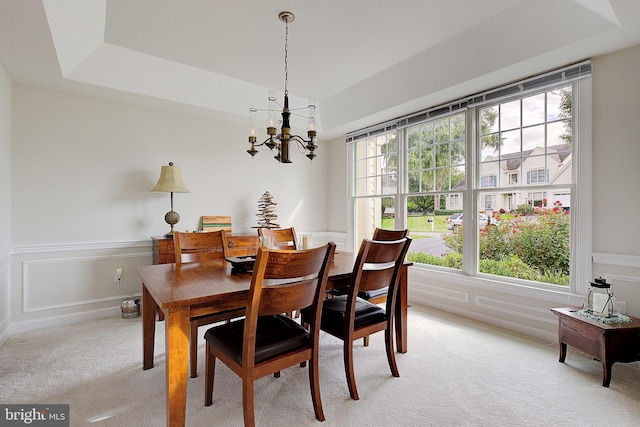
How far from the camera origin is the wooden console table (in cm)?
339


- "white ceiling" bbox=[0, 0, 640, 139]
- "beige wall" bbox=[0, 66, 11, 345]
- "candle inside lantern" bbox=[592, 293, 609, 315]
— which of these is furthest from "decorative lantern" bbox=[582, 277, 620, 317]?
"beige wall" bbox=[0, 66, 11, 345]

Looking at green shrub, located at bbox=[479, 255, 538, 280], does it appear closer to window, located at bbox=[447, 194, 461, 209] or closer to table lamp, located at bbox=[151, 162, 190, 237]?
window, located at bbox=[447, 194, 461, 209]

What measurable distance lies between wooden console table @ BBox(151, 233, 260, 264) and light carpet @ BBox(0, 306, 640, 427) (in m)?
0.90

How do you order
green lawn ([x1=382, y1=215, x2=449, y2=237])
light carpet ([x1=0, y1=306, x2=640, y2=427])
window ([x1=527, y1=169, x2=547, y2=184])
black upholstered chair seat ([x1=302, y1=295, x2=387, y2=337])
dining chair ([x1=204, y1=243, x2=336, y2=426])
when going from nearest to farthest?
dining chair ([x1=204, y1=243, x2=336, y2=426]), light carpet ([x1=0, y1=306, x2=640, y2=427]), black upholstered chair seat ([x1=302, y1=295, x2=387, y2=337]), window ([x1=527, y1=169, x2=547, y2=184]), green lawn ([x1=382, y1=215, x2=449, y2=237])

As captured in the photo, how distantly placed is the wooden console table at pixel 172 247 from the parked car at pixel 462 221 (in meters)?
2.33

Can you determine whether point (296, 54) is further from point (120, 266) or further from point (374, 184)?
point (120, 266)

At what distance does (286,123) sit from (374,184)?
104 inches

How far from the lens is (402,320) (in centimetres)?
252

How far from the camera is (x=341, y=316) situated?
2057mm

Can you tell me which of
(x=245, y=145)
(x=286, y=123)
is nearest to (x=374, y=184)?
(x=245, y=145)

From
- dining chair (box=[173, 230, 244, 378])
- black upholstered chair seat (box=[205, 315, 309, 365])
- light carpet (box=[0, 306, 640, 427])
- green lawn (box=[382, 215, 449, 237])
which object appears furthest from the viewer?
green lawn (box=[382, 215, 449, 237])

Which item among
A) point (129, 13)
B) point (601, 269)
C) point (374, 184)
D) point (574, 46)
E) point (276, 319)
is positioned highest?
point (129, 13)

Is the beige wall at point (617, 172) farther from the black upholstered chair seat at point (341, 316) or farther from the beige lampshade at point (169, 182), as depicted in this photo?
the beige lampshade at point (169, 182)

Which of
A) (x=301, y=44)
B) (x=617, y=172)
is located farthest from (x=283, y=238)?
(x=617, y=172)
